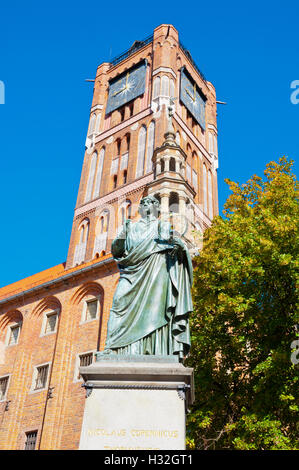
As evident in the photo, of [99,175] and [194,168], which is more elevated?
[194,168]

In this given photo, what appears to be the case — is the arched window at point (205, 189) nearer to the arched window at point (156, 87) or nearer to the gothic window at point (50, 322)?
the arched window at point (156, 87)

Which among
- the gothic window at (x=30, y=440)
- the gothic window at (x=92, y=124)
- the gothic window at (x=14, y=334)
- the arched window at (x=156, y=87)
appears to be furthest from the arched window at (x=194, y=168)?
the gothic window at (x=30, y=440)

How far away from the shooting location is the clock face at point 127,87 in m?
42.2

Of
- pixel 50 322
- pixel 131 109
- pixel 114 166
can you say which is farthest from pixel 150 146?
pixel 50 322

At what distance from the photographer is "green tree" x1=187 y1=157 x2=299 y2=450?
1141 cm

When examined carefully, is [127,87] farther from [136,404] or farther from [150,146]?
[136,404]

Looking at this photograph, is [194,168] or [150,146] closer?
[150,146]

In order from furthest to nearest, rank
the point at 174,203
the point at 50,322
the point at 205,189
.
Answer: the point at 205,189 < the point at 174,203 < the point at 50,322

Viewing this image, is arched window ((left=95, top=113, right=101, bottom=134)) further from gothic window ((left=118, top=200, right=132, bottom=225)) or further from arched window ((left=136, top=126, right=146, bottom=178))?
gothic window ((left=118, top=200, right=132, bottom=225))

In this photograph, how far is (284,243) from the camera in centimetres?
1280

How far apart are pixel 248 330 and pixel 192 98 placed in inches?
1345

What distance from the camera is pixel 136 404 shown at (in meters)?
4.84

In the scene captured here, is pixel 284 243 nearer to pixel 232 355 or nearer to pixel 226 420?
pixel 232 355

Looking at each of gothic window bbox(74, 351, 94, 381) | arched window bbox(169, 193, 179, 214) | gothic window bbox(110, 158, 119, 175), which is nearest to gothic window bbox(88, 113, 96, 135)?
gothic window bbox(110, 158, 119, 175)
